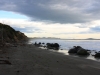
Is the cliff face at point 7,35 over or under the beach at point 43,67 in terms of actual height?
over

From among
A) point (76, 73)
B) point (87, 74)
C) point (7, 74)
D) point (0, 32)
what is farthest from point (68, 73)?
point (0, 32)

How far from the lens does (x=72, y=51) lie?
29.8 metres

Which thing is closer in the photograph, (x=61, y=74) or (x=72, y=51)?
(x=61, y=74)

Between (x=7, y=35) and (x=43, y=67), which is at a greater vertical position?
(x=7, y=35)

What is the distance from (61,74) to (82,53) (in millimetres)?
16707

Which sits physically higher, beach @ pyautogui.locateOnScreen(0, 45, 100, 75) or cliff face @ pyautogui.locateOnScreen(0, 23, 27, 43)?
cliff face @ pyautogui.locateOnScreen(0, 23, 27, 43)

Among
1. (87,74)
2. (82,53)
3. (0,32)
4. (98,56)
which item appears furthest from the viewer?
(0,32)

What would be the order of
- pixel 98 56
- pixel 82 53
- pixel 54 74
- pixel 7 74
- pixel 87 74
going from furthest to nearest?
1. pixel 82 53
2. pixel 98 56
3. pixel 87 74
4. pixel 54 74
5. pixel 7 74

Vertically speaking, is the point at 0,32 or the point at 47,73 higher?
the point at 0,32

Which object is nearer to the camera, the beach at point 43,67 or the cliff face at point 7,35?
the beach at point 43,67

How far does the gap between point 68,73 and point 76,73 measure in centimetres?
51

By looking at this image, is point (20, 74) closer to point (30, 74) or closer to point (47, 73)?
point (30, 74)

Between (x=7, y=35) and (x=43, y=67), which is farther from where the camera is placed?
(x=7, y=35)

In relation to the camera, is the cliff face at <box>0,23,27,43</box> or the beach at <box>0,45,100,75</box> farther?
the cliff face at <box>0,23,27,43</box>
